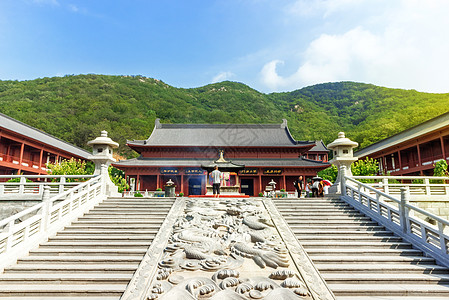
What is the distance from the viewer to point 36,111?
48.8 m

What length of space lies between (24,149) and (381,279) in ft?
106

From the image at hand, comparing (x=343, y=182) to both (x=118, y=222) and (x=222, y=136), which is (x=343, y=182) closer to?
(x=118, y=222)

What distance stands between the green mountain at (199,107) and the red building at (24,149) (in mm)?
14821

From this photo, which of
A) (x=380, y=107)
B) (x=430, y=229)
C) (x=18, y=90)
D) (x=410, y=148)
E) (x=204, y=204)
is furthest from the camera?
(x=380, y=107)

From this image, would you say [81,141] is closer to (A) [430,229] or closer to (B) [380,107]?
(A) [430,229]

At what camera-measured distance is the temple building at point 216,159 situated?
24812 millimetres

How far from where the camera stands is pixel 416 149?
93.1 feet

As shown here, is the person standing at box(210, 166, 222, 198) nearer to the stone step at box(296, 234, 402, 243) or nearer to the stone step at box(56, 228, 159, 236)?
the stone step at box(56, 228, 159, 236)

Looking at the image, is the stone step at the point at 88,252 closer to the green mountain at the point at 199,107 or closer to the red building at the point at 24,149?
the red building at the point at 24,149

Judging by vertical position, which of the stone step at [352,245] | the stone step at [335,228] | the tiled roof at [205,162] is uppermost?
the tiled roof at [205,162]

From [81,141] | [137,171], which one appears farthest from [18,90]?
[137,171]

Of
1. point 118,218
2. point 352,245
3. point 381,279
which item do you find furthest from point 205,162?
point 381,279

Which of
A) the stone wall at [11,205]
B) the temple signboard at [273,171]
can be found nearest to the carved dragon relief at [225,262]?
the stone wall at [11,205]

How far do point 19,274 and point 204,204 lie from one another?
220 inches
